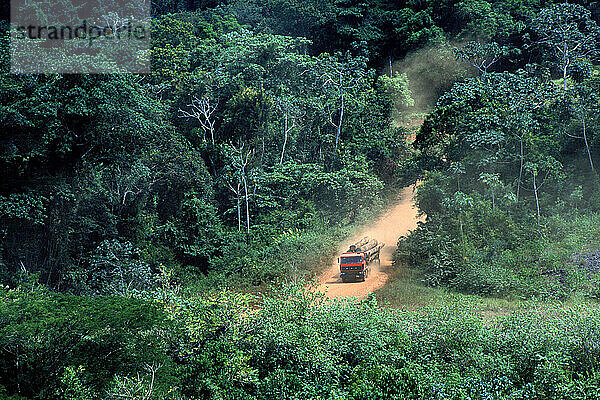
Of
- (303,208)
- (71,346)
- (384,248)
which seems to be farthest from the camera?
(303,208)

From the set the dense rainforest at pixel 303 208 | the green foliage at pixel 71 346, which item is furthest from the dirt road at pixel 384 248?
the green foliage at pixel 71 346

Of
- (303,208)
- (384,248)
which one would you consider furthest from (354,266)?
(303,208)

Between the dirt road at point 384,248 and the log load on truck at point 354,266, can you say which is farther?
the log load on truck at point 354,266

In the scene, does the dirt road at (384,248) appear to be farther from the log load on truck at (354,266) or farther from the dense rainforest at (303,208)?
the dense rainforest at (303,208)

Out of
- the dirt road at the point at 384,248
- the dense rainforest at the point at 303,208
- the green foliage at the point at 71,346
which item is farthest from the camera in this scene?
the dirt road at the point at 384,248

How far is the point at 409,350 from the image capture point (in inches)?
459

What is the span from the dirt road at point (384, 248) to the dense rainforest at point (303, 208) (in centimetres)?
56

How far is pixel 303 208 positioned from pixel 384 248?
3805 mm

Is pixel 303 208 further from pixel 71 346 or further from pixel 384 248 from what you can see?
pixel 71 346

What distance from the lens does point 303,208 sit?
79.5 feet

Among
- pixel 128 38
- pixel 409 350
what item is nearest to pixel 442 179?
pixel 409 350

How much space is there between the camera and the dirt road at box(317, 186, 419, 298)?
18375mm

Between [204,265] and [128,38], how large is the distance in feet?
30.9

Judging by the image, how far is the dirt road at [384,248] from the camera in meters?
18.4
